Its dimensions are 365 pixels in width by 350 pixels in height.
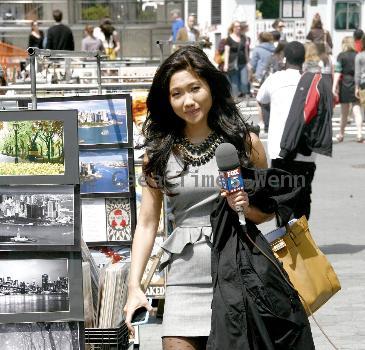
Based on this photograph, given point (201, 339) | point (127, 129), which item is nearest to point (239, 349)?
point (201, 339)

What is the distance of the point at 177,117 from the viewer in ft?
14.9

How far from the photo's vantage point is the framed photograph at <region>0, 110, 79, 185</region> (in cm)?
484

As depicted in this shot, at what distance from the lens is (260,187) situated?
4.18m

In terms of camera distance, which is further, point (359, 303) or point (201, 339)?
point (359, 303)

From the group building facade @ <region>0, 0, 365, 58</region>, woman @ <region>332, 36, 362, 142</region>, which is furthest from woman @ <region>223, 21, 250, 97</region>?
woman @ <region>332, 36, 362, 142</region>

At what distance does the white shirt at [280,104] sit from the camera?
9.26m

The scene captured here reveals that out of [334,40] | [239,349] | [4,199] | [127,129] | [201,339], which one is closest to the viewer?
[239,349]

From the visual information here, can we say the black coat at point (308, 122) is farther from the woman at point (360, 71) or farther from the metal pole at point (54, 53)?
the woman at point (360, 71)

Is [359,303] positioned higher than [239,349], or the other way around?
[239,349]

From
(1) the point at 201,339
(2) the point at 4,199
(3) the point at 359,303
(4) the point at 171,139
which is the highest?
(4) the point at 171,139

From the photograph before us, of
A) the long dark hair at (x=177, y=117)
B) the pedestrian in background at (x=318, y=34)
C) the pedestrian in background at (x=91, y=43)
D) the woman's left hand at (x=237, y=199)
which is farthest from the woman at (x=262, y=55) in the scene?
the woman's left hand at (x=237, y=199)

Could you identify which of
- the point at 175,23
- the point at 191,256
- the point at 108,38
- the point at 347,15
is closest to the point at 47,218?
the point at 191,256

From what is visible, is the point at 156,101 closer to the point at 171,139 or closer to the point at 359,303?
the point at 171,139

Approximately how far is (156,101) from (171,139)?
0.54 ft
